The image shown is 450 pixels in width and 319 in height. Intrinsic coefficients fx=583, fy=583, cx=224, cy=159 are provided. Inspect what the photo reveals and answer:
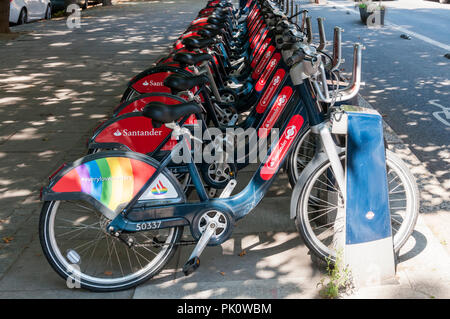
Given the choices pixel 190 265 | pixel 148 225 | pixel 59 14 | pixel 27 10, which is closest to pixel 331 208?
pixel 190 265

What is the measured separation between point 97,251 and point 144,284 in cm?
55

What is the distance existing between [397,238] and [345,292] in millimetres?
542

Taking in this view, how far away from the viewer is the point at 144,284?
11.9 ft

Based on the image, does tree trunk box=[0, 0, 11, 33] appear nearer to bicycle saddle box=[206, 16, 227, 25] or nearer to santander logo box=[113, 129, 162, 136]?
bicycle saddle box=[206, 16, 227, 25]

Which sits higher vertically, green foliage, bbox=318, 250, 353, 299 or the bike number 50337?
the bike number 50337

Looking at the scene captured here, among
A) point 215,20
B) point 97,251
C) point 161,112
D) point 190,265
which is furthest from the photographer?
point 215,20

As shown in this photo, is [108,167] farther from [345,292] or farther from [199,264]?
[345,292]

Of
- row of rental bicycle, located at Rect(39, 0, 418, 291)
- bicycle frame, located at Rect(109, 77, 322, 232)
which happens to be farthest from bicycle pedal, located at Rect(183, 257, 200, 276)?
bicycle frame, located at Rect(109, 77, 322, 232)

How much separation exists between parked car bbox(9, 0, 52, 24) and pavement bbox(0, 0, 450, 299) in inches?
285

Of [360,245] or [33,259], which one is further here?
[33,259]

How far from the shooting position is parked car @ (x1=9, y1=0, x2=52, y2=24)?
1703cm

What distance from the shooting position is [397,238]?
12.1 ft

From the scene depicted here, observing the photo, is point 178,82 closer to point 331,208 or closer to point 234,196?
point 234,196
